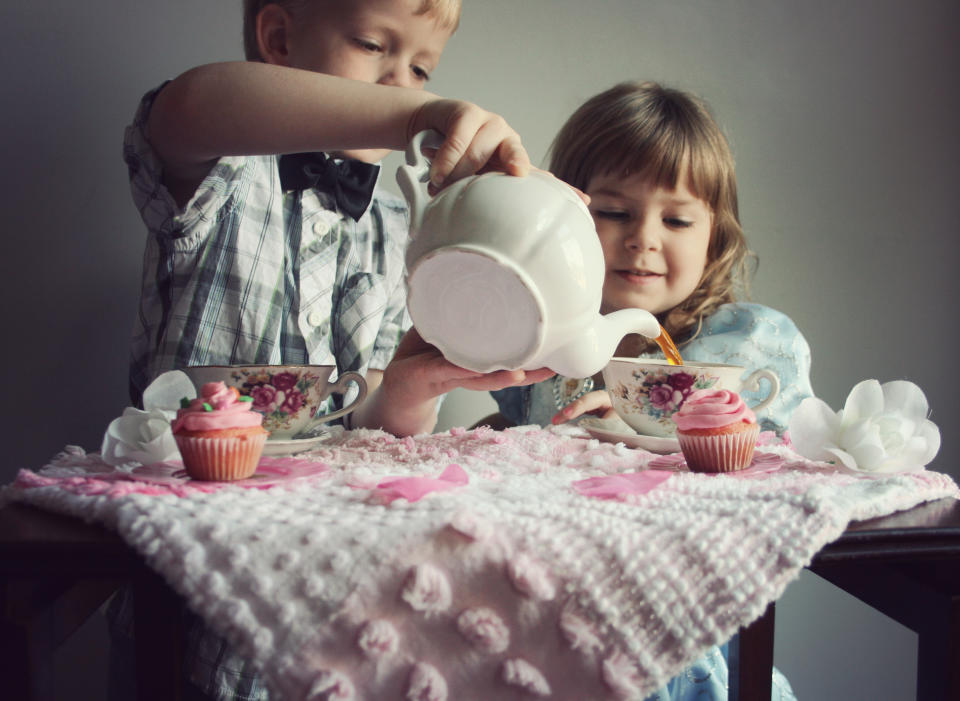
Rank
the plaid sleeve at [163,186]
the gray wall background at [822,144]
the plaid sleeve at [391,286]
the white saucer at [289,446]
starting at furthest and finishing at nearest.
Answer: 1. the gray wall background at [822,144]
2. the plaid sleeve at [391,286]
3. the plaid sleeve at [163,186]
4. the white saucer at [289,446]

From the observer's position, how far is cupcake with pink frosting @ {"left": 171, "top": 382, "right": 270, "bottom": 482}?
49 centimetres

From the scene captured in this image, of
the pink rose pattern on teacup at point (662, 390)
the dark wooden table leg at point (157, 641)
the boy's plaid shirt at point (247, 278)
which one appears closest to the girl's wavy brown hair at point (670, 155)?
the boy's plaid shirt at point (247, 278)

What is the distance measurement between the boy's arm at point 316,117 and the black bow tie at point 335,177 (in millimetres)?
302

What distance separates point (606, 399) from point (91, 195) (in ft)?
2.68

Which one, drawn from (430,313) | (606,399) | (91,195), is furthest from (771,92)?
(91,195)

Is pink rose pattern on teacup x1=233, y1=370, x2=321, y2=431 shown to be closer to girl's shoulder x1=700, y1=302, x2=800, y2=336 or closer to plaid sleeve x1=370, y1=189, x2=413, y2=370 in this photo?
plaid sleeve x1=370, y1=189, x2=413, y2=370

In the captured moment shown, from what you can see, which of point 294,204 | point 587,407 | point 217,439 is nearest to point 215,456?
point 217,439

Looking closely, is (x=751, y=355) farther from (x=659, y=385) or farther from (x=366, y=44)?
(x=366, y=44)

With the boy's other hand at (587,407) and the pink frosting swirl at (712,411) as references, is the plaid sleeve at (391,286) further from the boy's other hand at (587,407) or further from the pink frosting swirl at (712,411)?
the pink frosting swirl at (712,411)

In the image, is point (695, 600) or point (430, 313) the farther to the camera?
point (430, 313)

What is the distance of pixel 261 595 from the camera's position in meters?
0.36

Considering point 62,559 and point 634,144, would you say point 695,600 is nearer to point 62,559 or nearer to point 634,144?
point 62,559

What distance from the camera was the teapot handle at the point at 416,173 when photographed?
0.55m

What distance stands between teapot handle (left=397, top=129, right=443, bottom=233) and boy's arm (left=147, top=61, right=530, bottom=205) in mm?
12
